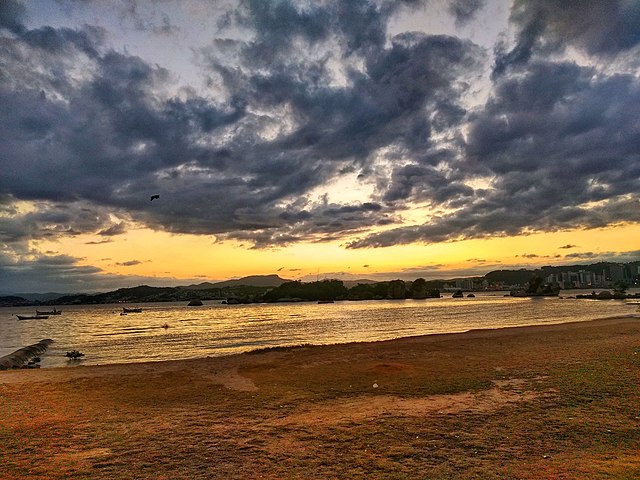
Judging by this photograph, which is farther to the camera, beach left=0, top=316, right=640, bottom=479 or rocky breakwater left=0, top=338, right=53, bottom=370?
rocky breakwater left=0, top=338, right=53, bottom=370

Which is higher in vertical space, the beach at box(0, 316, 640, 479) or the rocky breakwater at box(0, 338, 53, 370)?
the beach at box(0, 316, 640, 479)

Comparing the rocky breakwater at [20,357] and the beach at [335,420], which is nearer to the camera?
the beach at [335,420]

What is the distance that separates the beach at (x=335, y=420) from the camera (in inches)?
339

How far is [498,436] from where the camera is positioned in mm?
10141

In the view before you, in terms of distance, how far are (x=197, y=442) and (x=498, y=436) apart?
7381 mm

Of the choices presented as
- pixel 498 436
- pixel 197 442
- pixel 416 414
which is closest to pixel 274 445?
pixel 197 442

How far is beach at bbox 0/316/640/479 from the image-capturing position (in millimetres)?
8617

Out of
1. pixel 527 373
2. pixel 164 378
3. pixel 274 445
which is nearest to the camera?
pixel 274 445

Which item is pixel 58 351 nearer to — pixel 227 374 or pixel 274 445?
pixel 227 374

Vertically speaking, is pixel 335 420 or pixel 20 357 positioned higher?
pixel 335 420

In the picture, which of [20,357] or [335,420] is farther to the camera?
[20,357]

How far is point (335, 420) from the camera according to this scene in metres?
12.0

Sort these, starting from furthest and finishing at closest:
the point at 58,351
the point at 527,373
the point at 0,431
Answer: the point at 58,351
the point at 527,373
the point at 0,431

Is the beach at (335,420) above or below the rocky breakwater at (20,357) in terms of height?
above
